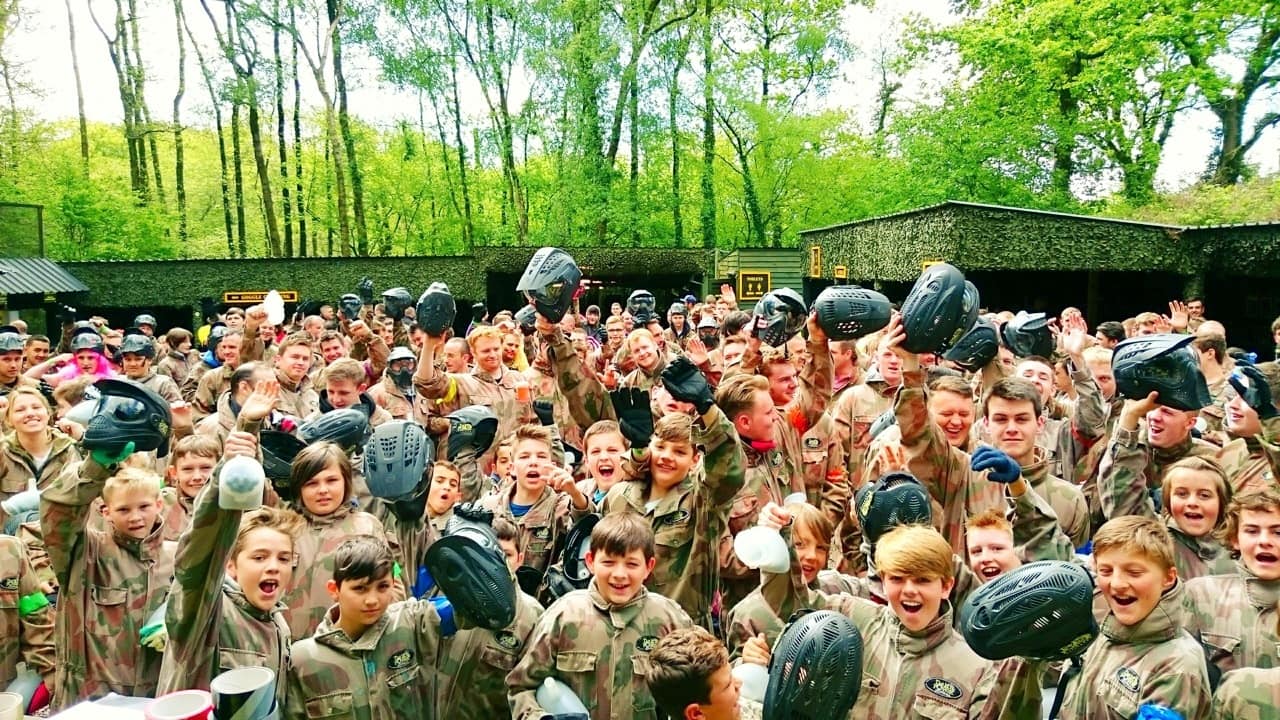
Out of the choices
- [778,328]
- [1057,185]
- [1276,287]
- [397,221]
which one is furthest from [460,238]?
[778,328]

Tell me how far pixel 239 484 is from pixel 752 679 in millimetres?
1915

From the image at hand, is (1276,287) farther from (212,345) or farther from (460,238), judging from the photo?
(460,238)

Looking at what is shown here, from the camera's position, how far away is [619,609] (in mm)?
3586

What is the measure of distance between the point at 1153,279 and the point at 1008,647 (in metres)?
16.9

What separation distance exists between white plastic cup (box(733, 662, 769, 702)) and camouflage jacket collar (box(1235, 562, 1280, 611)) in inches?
81.3

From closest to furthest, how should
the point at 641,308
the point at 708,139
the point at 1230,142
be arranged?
the point at 641,308
the point at 1230,142
the point at 708,139

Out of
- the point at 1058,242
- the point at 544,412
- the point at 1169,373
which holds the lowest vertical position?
the point at 544,412

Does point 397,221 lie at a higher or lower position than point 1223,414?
higher

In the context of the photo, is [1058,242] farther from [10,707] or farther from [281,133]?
[281,133]

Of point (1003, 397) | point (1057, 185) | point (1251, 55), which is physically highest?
point (1251, 55)

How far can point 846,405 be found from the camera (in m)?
6.35


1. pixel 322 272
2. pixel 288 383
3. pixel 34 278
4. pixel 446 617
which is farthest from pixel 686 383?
pixel 34 278

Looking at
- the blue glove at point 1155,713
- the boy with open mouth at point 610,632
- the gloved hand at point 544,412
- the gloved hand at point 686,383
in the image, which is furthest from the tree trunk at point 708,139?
the blue glove at point 1155,713

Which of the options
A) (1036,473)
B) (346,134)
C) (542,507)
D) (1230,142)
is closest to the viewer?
(1036,473)
